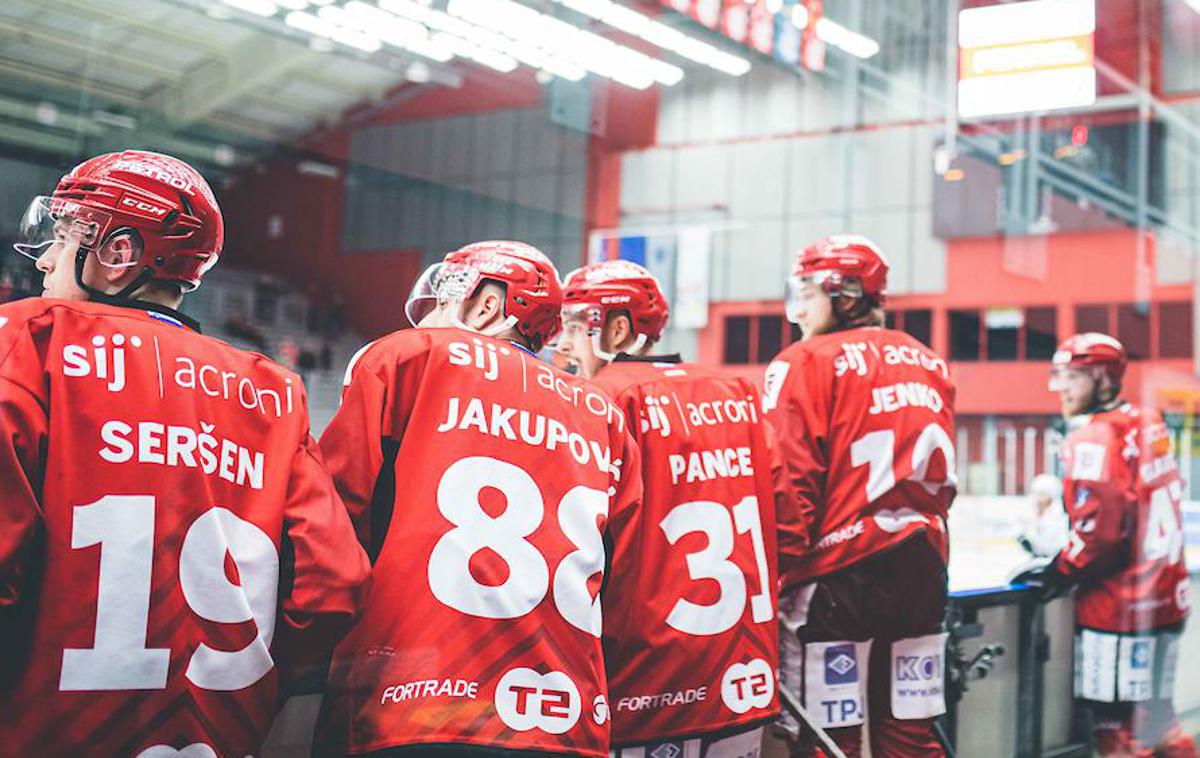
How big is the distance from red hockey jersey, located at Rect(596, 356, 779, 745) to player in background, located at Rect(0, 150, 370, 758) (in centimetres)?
74

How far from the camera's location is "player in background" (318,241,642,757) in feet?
5.40

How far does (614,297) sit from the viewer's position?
2430mm

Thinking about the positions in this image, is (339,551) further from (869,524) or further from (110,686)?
(869,524)

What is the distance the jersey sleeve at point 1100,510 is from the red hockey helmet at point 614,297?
6.62ft

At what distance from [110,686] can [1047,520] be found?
561 cm

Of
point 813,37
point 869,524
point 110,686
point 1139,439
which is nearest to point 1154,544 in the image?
point 1139,439

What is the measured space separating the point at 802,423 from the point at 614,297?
62 cm

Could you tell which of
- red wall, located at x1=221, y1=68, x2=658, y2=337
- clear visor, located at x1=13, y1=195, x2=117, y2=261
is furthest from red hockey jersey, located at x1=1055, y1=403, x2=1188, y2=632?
red wall, located at x1=221, y1=68, x2=658, y2=337

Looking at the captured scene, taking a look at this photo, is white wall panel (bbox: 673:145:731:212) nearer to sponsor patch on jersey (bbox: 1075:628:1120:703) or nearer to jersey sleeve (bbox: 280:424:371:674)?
sponsor patch on jersey (bbox: 1075:628:1120:703)

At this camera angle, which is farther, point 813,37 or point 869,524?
point 813,37

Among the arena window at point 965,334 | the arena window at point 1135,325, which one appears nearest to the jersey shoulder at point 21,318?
the arena window at point 1135,325

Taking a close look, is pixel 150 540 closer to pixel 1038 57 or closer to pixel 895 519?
pixel 895 519

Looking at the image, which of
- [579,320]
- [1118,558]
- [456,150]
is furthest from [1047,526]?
[456,150]

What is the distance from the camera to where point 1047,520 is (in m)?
6.16
